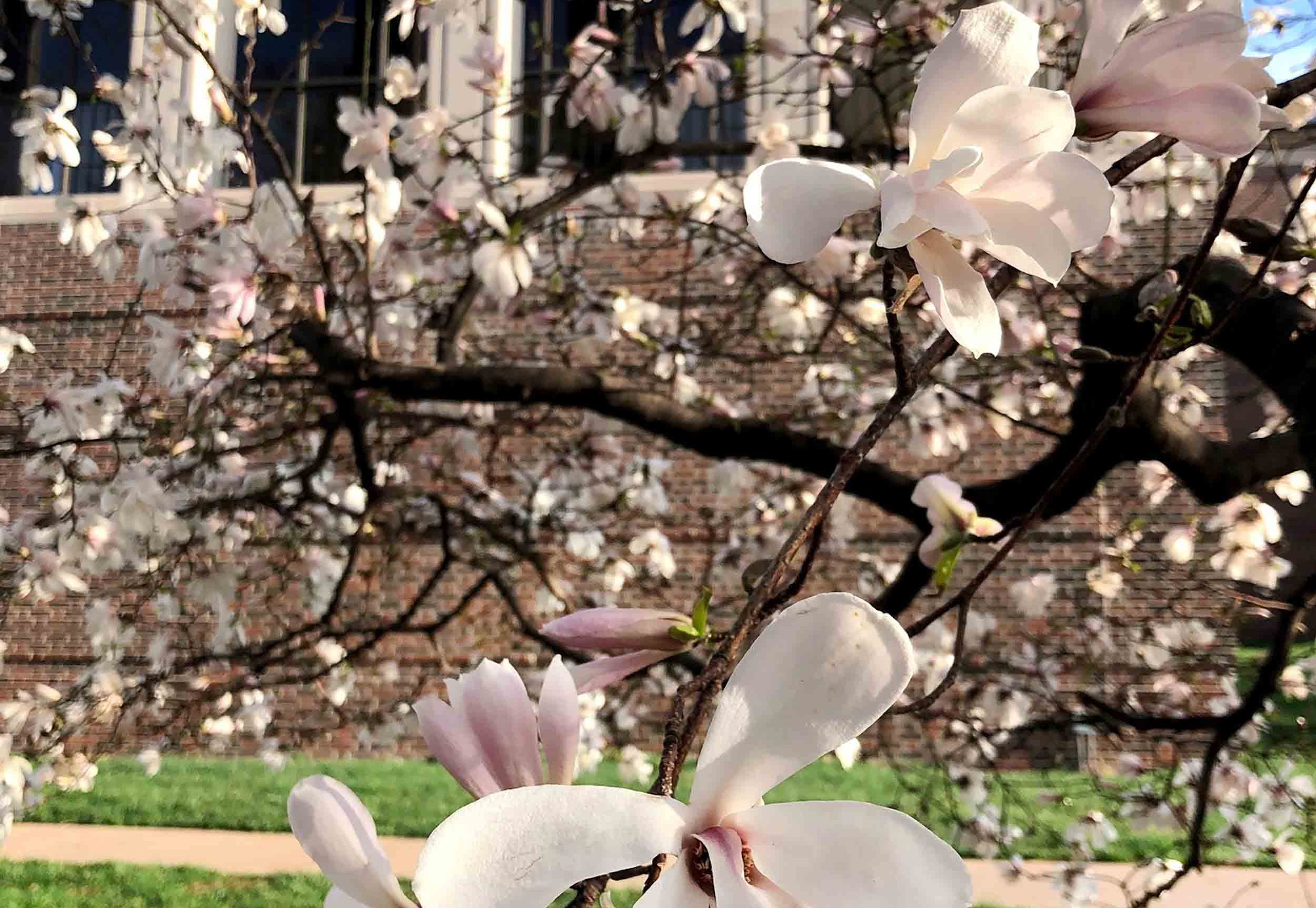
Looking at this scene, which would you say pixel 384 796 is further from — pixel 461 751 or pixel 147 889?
pixel 461 751

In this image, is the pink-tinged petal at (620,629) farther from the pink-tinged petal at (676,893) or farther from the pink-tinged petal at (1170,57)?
the pink-tinged petal at (1170,57)

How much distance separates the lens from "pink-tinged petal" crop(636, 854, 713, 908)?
0.95ft

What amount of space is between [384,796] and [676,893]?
15.8 ft

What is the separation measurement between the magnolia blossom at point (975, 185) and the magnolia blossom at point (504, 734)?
18 cm

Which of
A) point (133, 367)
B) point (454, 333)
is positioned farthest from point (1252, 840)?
point (133, 367)

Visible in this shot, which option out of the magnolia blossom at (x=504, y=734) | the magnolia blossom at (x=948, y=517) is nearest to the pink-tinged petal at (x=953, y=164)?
the magnolia blossom at (x=504, y=734)

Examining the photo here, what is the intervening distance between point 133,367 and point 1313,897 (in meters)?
6.71

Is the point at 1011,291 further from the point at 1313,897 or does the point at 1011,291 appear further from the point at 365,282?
the point at 365,282

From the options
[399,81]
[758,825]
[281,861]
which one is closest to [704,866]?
[758,825]

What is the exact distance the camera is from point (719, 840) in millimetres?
303

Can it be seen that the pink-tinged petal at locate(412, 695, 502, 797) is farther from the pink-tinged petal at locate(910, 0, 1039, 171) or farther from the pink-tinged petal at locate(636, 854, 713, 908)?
the pink-tinged petal at locate(910, 0, 1039, 171)

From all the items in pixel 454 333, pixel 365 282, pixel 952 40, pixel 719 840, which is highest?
pixel 952 40

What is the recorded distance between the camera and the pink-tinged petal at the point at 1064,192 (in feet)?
1.14

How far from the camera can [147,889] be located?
3393mm
